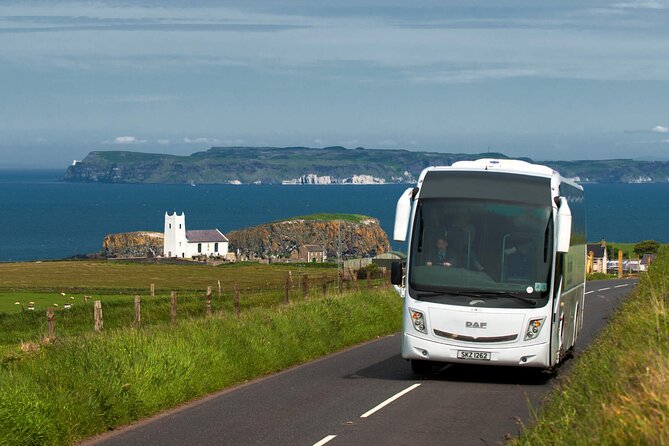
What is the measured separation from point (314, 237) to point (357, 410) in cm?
17059

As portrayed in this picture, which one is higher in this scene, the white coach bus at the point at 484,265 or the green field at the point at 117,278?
the white coach bus at the point at 484,265

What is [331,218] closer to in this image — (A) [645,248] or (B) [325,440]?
(A) [645,248]

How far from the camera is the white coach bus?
16.3 metres

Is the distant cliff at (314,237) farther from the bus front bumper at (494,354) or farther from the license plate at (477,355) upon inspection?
the license plate at (477,355)

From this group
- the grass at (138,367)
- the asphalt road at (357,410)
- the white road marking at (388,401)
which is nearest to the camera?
the grass at (138,367)

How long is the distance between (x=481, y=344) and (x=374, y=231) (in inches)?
6934

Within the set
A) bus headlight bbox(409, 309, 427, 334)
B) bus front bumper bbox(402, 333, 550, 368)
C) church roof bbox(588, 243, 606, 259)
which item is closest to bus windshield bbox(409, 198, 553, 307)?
bus headlight bbox(409, 309, 427, 334)

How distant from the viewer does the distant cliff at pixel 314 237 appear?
176 meters

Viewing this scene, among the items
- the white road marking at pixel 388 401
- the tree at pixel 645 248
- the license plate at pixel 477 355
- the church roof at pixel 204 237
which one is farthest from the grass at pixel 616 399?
the church roof at pixel 204 237

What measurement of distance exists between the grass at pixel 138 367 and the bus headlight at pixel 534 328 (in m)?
4.51

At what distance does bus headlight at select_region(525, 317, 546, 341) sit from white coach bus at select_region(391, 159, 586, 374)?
0.05ft

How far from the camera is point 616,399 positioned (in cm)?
856

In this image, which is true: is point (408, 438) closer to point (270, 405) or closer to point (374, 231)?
point (270, 405)

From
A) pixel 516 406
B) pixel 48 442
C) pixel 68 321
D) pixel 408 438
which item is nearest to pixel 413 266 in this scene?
pixel 516 406
